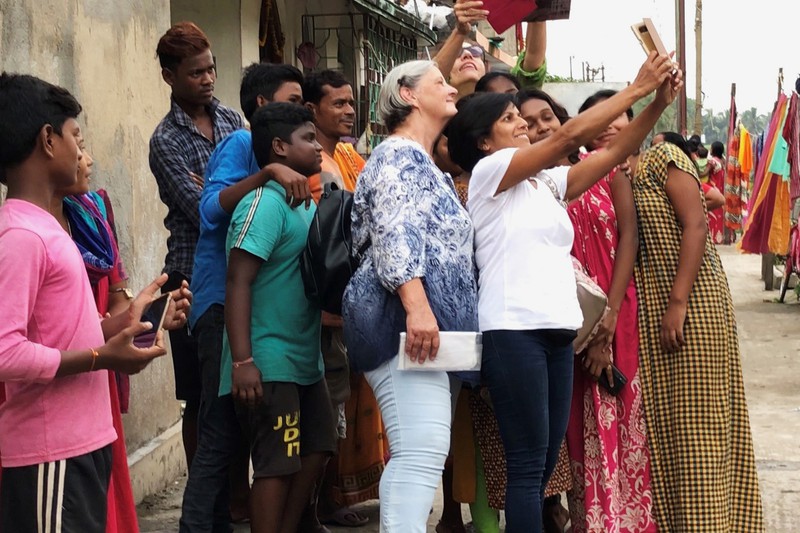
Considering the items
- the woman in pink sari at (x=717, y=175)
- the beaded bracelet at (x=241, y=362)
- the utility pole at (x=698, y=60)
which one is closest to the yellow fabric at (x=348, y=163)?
the beaded bracelet at (x=241, y=362)

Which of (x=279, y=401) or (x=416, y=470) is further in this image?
(x=279, y=401)

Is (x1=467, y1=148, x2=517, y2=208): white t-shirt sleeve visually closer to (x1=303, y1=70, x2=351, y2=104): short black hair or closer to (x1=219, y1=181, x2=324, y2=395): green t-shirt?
(x1=219, y1=181, x2=324, y2=395): green t-shirt

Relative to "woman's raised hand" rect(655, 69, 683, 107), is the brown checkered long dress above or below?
below

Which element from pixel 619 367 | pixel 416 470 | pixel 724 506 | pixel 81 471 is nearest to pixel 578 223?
pixel 619 367

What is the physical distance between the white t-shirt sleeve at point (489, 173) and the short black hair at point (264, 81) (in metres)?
1.05

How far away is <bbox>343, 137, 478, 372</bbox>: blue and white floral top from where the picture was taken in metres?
3.49

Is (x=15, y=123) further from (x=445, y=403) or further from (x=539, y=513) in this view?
(x=539, y=513)

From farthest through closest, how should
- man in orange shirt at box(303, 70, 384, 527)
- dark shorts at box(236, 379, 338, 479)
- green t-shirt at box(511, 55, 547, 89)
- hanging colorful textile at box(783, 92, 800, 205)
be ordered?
1. hanging colorful textile at box(783, 92, 800, 205)
2. green t-shirt at box(511, 55, 547, 89)
3. man in orange shirt at box(303, 70, 384, 527)
4. dark shorts at box(236, 379, 338, 479)

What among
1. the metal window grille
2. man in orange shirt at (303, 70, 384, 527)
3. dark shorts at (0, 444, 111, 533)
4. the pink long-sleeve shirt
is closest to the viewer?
the pink long-sleeve shirt

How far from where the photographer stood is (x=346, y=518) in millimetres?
4961

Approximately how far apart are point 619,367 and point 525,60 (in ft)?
6.17

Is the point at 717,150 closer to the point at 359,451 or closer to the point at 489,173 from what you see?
the point at 359,451

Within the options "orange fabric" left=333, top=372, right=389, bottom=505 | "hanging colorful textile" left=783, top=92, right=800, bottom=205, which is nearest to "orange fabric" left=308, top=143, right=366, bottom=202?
"orange fabric" left=333, top=372, right=389, bottom=505

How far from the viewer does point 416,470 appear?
3.50 meters
